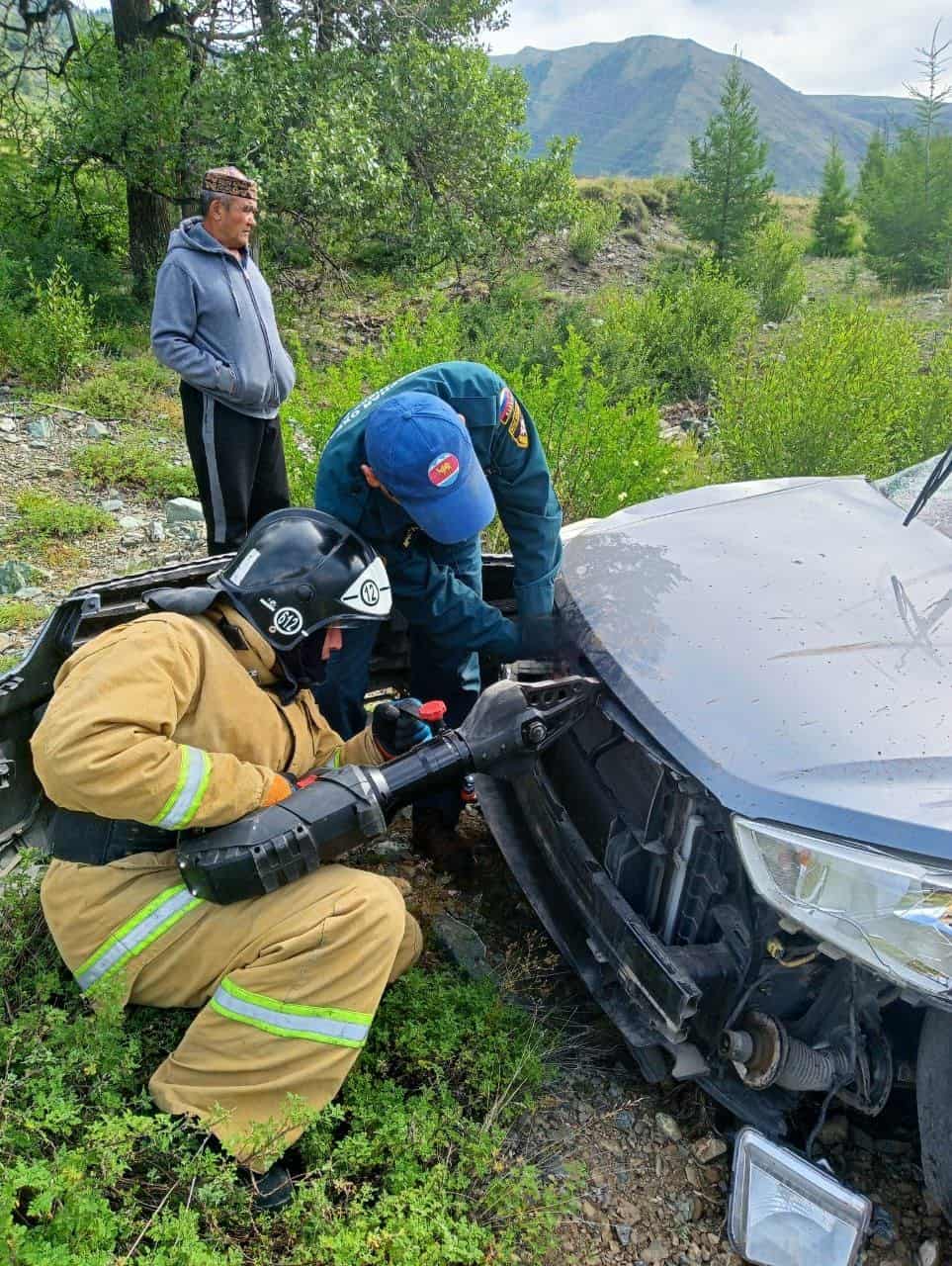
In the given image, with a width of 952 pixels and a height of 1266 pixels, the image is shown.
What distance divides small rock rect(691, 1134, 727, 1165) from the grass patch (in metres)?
3.50

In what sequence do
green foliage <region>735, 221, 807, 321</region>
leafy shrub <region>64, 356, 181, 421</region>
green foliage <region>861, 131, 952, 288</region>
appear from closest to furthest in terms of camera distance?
leafy shrub <region>64, 356, 181, 421</region>
green foliage <region>735, 221, 807, 321</region>
green foliage <region>861, 131, 952, 288</region>

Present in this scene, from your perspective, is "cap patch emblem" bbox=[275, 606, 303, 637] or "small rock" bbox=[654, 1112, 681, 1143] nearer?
"cap patch emblem" bbox=[275, 606, 303, 637]

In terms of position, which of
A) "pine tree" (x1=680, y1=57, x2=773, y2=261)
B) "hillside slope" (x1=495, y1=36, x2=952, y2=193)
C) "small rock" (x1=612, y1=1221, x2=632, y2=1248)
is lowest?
"small rock" (x1=612, y1=1221, x2=632, y2=1248)

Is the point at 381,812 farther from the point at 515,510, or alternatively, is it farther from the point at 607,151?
the point at 607,151

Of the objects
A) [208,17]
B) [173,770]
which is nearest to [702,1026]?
[173,770]

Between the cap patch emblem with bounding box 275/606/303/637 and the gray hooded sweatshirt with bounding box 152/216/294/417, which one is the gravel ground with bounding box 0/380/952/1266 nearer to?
the cap patch emblem with bounding box 275/606/303/637

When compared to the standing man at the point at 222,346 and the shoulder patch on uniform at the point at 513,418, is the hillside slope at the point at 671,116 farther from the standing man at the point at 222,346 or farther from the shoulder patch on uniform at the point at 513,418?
the shoulder patch on uniform at the point at 513,418

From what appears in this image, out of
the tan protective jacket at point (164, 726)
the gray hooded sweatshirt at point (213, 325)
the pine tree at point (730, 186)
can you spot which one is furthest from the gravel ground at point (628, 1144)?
the pine tree at point (730, 186)

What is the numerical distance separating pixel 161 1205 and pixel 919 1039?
161 centimetres

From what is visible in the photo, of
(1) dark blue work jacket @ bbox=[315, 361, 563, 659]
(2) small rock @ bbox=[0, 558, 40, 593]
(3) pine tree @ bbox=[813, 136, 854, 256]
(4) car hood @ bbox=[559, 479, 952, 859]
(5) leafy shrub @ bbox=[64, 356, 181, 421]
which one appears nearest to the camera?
(4) car hood @ bbox=[559, 479, 952, 859]

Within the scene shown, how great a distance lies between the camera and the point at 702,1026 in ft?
6.25

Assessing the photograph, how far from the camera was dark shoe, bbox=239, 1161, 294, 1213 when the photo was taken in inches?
71.2

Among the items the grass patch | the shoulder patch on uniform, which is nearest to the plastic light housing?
the shoulder patch on uniform

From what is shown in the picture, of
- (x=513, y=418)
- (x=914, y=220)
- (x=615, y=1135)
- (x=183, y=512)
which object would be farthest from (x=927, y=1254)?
(x=914, y=220)
